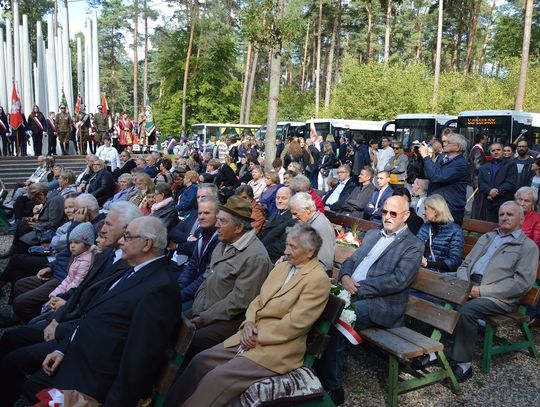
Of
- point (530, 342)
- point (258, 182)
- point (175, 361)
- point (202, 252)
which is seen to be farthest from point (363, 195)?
point (175, 361)

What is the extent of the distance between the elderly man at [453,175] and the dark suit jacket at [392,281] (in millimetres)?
2154

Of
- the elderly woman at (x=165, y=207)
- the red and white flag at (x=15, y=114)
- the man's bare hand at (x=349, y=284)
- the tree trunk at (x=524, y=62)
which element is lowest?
the man's bare hand at (x=349, y=284)

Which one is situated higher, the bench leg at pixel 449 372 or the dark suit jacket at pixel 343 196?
the dark suit jacket at pixel 343 196

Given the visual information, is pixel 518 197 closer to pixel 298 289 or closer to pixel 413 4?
pixel 298 289

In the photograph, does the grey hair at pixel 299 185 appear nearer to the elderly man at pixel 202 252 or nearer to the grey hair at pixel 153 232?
the elderly man at pixel 202 252

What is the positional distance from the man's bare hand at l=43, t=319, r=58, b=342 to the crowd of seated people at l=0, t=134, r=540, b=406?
11 mm

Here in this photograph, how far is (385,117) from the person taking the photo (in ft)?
106

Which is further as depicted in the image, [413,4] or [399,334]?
[413,4]

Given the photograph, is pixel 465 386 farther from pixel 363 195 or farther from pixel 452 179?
pixel 363 195

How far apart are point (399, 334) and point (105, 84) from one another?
6160 cm

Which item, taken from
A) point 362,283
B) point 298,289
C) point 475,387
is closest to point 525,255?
point 475,387

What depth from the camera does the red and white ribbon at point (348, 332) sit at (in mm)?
3760

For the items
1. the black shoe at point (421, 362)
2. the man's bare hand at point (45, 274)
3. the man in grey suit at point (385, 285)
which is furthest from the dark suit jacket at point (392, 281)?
the man's bare hand at point (45, 274)

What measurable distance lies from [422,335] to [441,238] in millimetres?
1603
